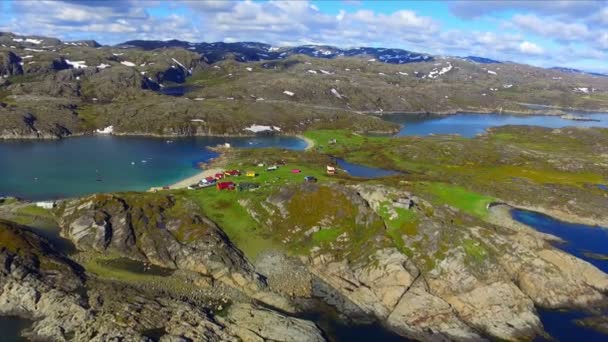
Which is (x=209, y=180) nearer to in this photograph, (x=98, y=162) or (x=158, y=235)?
(x=158, y=235)

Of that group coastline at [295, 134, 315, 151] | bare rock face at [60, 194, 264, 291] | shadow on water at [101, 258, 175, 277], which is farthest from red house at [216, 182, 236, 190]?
coastline at [295, 134, 315, 151]

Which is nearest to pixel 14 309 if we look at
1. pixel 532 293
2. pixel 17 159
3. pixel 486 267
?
pixel 486 267

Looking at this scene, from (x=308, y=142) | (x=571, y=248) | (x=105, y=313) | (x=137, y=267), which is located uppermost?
(x=571, y=248)

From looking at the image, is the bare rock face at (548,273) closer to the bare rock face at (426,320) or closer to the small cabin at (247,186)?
the bare rock face at (426,320)

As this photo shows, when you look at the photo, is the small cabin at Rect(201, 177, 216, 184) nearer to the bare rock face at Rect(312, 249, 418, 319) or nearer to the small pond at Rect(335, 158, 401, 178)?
the small pond at Rect(335, 158, 401, 178)

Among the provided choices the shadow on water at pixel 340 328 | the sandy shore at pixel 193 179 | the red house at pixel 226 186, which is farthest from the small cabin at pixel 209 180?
the shadow on water at pixel 340 328

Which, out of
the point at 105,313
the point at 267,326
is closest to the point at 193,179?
the point at 105,313
